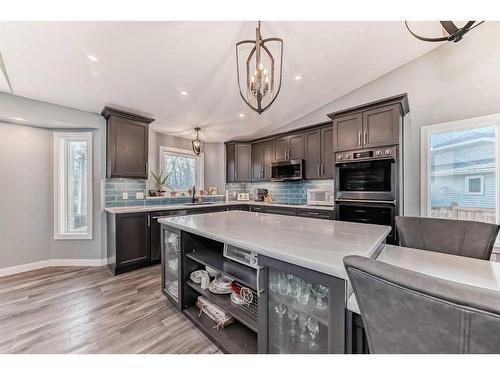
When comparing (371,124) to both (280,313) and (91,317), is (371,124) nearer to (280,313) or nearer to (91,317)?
(280,313)

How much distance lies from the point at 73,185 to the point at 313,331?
3.95m

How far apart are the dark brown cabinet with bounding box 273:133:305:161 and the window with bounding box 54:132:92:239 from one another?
10.6 ft

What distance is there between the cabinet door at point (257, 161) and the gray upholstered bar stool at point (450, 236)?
11.1 feet

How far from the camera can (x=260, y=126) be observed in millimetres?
4402

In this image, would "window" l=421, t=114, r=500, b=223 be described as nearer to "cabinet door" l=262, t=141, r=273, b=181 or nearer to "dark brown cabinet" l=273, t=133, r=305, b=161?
"dark brown cabinet" l=273, t=133, r=305, b=161

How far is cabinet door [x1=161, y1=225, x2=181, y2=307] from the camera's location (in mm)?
2061

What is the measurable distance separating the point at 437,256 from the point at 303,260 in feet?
2.57

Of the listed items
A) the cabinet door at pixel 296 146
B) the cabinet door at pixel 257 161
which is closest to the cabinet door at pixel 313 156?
the cabinet door at pixel 296 146

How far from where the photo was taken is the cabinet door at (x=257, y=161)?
15.8 ft

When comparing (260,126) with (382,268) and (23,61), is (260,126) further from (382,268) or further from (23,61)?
(382,268)

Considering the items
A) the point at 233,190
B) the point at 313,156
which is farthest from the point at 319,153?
the point at 233,190

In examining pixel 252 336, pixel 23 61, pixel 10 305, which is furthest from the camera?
pixel 10 305

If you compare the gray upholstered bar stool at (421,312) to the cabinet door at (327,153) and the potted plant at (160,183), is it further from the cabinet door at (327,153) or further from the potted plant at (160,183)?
the potted plant at (160,183)
